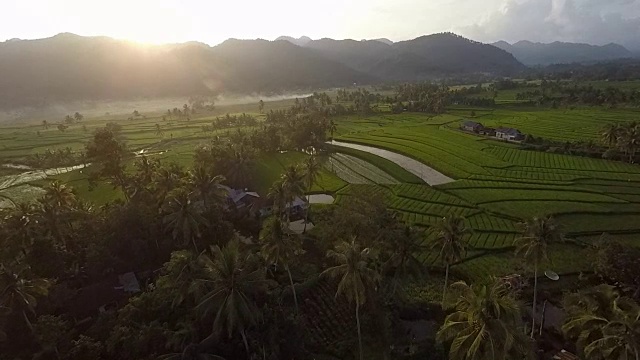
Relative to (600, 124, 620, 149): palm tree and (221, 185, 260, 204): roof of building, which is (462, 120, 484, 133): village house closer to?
(600, 124, 620, 149): palm tree

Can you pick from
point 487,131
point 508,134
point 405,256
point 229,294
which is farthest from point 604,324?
point 487,131

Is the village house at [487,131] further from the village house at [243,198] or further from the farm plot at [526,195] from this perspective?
the village house at [243,198]

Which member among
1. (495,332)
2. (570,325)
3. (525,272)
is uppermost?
(495,332)

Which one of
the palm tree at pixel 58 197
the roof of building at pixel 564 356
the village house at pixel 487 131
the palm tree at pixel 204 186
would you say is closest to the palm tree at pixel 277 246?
the palm tree at pixel 204 186

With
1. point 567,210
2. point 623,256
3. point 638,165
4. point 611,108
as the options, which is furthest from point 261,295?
point 611,108

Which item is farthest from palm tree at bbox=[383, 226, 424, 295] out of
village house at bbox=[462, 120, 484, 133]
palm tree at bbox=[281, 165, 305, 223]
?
village house at bbox=[462, 120, 484, 133]

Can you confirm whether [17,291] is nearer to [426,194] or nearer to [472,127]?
[426,194]

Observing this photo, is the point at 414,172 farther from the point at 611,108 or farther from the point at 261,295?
the point at 611,108
